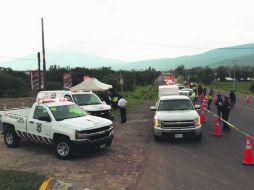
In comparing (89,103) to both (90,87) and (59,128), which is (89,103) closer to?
(59,128)

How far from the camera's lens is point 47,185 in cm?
753

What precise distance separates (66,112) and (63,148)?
1608mm

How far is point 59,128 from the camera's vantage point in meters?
10.5

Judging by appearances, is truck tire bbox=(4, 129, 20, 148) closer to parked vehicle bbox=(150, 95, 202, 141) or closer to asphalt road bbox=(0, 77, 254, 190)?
asphalt road bbox=(0, 77, 254, 190)

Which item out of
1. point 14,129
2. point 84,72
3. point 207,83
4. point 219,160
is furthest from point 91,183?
point 207,83

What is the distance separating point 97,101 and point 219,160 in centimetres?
949

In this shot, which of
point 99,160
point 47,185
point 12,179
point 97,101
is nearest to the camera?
point 47,185

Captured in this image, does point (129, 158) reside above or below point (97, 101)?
below

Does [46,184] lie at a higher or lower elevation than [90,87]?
lower

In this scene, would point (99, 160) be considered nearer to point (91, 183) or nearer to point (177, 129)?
point (91, 183)

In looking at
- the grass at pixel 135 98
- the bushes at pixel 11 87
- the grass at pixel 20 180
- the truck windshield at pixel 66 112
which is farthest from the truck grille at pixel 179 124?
the bushes at pixel 11 87

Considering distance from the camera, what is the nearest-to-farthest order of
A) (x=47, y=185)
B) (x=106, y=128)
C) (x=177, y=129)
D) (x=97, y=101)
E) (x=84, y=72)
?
(x=47, y=185) → (x=106, y=128) → (x=177, y=129) → (x=97, y=101) → (x=84, y=72)

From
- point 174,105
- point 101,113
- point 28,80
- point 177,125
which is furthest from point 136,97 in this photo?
point 177,125

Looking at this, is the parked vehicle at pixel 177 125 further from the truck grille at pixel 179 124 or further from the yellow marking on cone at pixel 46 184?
the yellow marking on cone at pixel 46 184
